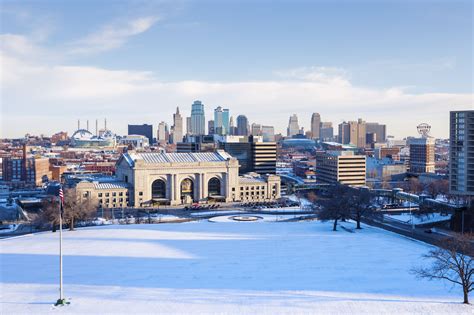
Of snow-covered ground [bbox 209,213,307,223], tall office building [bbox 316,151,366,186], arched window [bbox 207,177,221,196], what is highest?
tall office building [bbox 316,151,366,186]

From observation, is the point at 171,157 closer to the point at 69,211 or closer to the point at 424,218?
the point at 69,211

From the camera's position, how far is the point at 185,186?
109688 millimetres

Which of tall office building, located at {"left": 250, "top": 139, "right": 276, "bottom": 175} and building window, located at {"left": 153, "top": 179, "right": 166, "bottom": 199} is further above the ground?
tall office building, located at {"left": 250, "top": 139, "right": 276, "bottom": 175}

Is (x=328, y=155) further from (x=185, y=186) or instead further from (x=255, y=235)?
(x=255, y=235)

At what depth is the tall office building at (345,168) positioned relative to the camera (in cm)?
13638

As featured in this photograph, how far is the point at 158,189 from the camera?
4222 inches

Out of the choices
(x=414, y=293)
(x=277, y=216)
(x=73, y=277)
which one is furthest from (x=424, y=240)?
(x=73, y=277)

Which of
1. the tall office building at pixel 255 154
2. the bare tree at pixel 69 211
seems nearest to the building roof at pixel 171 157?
the tall office building at pixel 255 154

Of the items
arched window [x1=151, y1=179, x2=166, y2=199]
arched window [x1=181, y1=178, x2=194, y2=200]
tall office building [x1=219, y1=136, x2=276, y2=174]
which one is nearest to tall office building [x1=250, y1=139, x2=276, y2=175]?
tall office building [x1=219, y1=136, x2=276, y2=174]

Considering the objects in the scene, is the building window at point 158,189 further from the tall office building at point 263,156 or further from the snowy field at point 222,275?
the snowy field at point 222,275

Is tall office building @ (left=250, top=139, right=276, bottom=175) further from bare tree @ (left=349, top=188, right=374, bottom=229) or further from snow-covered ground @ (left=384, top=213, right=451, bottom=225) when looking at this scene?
bare tree @ (left=349, top=188, right=374, bottom=229)

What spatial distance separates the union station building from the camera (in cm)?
10226

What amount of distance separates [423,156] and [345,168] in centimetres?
6373

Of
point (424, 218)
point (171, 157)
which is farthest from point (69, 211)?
point (424, 218)
